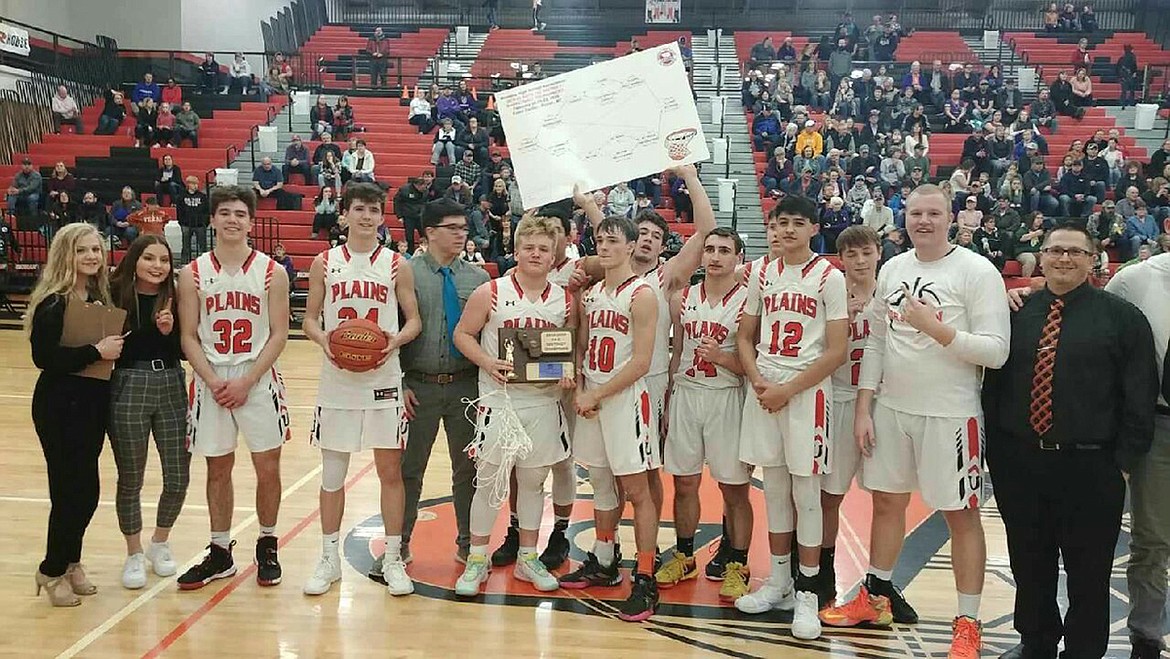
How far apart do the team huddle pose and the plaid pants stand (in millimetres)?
151

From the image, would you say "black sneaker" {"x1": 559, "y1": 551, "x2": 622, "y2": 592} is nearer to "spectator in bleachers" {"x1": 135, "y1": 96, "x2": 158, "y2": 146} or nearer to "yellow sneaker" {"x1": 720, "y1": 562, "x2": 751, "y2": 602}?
"yellow sneaker" {"x1": 720, "y1": 562, "x2": 751, "y2": 602}

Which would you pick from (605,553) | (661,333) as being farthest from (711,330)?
(605,553)

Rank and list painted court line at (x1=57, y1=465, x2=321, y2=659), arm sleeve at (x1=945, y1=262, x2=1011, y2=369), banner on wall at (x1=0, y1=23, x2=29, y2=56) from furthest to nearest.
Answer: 1. banner on wall at (x1=0, y1=23, x2=29, y2=56)
2. painted court line at (x1=57, y1=465, x2=321, y2=659)
3. arm sleeve at (x1=945, y1=262, x2=1011, y2=369)

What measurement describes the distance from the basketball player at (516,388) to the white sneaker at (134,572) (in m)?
1.56

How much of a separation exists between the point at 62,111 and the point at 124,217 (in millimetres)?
6400

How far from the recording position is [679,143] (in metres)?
4.45

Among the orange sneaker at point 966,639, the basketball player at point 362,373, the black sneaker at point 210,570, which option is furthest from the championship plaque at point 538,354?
the orange sneaker at point 966,639

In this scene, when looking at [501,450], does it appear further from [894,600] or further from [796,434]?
[894,600]

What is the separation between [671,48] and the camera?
4.47 meters

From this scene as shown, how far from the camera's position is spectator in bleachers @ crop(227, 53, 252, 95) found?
21.6 m

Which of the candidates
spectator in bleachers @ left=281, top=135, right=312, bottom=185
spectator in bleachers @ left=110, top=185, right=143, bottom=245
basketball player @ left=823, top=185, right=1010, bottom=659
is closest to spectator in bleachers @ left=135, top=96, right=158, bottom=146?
spectator in bleachers @ left=110, top=185, right=143, bottom=245

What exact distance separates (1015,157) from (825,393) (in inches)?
588

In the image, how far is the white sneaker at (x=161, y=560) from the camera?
15.2 feet

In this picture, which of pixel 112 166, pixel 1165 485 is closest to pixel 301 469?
pixel 1165 485
